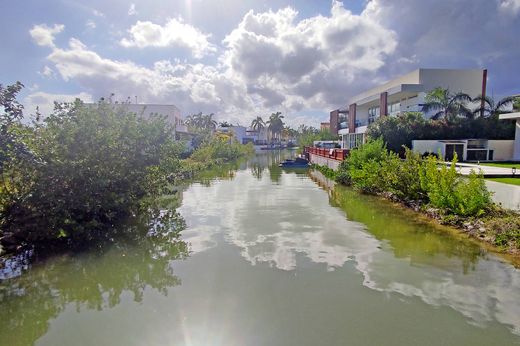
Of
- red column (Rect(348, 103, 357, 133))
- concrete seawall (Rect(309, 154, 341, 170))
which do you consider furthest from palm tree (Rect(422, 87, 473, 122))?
red column (Rect(348, 103, 357, 133))

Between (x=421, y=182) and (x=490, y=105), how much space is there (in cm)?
2798

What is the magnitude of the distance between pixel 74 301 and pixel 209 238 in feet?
15.2

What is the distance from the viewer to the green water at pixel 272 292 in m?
5.81

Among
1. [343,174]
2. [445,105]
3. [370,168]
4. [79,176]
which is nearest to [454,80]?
[445,105]

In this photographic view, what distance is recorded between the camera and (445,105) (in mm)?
34219

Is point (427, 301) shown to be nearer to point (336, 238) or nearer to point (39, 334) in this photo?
point (336, 238)

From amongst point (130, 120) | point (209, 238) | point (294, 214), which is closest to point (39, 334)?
point (209, 238)

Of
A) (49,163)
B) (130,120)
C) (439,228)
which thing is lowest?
(439,228)

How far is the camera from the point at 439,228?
1223cm

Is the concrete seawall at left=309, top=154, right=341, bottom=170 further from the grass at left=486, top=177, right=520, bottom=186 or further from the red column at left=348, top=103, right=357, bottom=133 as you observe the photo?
the grass at left=486, top=177, right=520, bottom=186

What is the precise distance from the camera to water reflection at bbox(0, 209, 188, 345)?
6344 mm

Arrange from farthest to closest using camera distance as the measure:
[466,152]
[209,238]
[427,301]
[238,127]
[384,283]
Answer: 1. [238,127]
2. [466,152]
3. [209,238]
4. [384,283]
5. [427,301]

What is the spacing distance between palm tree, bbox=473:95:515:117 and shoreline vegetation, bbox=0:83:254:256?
34.1 m

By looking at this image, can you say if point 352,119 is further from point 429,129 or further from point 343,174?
point 343,174
